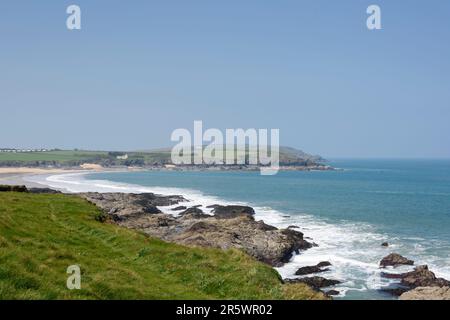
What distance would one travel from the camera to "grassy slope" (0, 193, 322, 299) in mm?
12417

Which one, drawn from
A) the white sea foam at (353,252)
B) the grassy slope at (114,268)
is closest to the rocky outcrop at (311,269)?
the white sea foam at (353,252)

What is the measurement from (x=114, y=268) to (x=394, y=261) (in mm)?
44898

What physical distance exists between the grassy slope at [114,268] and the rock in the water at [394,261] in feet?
115

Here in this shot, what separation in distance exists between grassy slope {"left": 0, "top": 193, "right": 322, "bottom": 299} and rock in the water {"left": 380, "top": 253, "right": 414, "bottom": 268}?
35172 mm

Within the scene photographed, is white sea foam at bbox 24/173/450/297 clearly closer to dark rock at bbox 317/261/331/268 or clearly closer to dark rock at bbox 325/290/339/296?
dark rock at bbox 325/290/339/296


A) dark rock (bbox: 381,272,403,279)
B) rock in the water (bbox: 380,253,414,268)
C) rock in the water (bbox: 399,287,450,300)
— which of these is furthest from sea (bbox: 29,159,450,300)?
rock in the water (bbox: 399,287,450,300)

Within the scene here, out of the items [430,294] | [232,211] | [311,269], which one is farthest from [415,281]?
[232,211]

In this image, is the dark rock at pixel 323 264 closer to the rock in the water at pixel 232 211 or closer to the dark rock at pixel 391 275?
the dark rock at pixel 391 275

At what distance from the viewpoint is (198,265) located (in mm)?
20953

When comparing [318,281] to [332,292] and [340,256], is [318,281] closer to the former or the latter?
[332,292]

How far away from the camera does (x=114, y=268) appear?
1712cm
